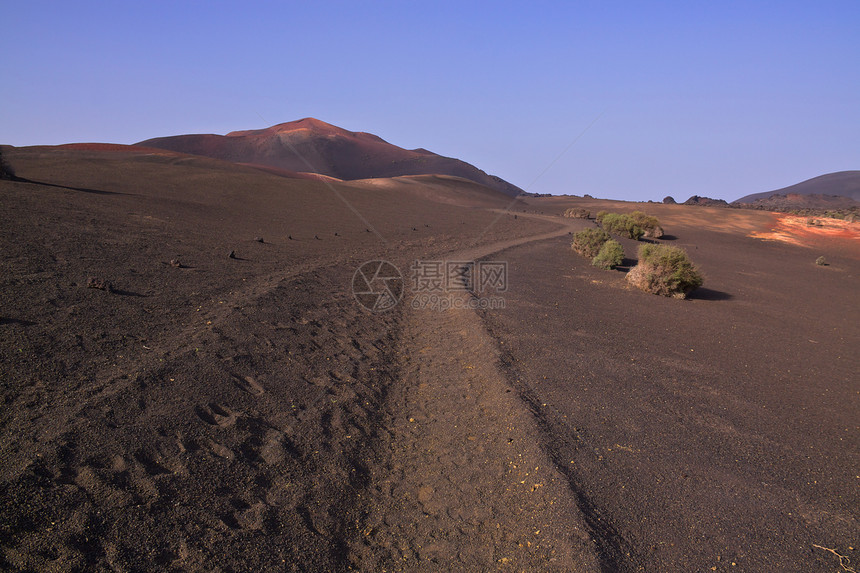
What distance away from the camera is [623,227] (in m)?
29.0

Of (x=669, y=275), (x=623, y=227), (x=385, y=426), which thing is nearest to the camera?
(x=385, y=426)

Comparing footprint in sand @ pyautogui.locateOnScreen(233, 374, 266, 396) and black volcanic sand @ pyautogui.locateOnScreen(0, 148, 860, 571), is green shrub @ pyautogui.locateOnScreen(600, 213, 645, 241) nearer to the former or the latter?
black volcanic sand @ pyautogui.locateOnScreen(0, 148, 860, 571)

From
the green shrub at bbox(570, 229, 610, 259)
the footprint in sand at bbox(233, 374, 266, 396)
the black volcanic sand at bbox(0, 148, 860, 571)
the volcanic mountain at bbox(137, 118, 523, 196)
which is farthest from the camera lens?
the volcanic mountain at bbox(137, 118, 523, 196)

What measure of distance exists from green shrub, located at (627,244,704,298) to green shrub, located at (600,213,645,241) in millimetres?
15783

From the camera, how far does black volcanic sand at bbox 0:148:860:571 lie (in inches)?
140

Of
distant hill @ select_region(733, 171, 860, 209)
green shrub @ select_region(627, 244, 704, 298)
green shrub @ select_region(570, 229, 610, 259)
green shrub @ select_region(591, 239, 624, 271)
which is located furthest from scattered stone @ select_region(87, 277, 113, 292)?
distant hill @ select_region(733, 171, 860, 209)

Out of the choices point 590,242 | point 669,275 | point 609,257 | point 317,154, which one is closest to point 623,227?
point 590,242

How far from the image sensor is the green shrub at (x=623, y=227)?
94.3 feet

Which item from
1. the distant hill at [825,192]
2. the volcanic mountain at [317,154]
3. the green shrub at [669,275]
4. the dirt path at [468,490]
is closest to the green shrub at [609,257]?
the green shrub at [669,275]

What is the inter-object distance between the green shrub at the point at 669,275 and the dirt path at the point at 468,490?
28.4 feet

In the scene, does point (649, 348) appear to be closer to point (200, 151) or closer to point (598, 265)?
point (598, 265)

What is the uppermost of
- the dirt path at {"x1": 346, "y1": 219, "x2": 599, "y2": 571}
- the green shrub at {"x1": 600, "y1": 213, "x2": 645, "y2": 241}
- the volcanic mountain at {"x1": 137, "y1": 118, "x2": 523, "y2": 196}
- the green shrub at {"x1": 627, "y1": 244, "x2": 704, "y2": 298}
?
the volcanic mountain at {"x1": 137, "y1": 118, "x2": 523, "y2": 196}

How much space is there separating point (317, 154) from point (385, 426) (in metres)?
95.1

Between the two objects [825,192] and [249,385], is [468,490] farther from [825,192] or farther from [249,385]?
[825,192]
